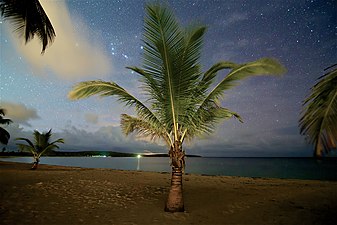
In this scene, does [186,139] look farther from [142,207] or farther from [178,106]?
[142,207]

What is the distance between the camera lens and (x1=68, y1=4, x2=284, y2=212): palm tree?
→ 5.61m

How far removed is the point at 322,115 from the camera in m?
2.93

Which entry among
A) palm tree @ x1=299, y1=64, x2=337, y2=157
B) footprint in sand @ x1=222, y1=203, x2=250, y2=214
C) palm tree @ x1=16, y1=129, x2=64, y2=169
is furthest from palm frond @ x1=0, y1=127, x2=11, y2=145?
palm tree @ x1=299, y1=64, x2=337, y2=157

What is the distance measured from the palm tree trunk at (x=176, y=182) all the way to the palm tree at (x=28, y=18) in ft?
17.7

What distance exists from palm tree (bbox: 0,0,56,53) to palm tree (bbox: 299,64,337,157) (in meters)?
7.56

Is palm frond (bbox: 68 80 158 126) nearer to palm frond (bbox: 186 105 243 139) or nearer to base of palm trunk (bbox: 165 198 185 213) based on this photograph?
palm frond (bbox: 186 105 243 139)

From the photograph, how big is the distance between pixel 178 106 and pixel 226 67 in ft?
5.90

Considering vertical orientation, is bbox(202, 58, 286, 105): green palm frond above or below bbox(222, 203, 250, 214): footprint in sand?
above

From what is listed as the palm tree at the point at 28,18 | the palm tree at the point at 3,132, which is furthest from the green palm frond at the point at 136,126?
the palm tree at the point at 3,132

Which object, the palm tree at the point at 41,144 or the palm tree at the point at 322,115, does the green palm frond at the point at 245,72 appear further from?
the palm tree at the point at 41,144

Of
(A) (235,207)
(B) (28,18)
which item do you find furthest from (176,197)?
(B) (28,18)

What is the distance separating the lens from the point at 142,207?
6.12 meters

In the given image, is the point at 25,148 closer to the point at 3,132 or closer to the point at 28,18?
the point at 3,132

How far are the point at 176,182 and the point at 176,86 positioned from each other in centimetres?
248
